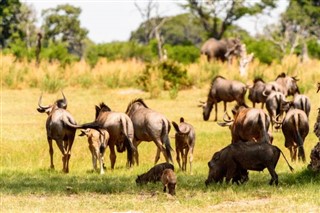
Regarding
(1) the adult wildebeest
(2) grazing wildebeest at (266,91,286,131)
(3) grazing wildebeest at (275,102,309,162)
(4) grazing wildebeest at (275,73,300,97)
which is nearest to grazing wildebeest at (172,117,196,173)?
(3) grazing wildebeest at (275,102,309,162)

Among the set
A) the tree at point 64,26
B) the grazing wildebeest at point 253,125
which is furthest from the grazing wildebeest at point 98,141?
the tree at point 64,26

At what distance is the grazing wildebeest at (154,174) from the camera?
1268cm

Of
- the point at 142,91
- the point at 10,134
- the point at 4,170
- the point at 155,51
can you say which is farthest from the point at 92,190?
the point at 155,51

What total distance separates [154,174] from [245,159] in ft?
5.12

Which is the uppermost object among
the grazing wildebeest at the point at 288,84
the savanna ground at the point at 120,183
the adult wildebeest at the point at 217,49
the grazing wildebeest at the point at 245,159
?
the adult wildebeest at the point at 217,49

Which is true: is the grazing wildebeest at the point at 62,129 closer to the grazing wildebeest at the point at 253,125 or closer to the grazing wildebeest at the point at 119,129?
the grazing wildebeest at the point at 119,129

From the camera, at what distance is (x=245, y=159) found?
12.0m

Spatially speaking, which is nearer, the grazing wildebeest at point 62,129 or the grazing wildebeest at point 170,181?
the grazing wildebeest at point 170,181

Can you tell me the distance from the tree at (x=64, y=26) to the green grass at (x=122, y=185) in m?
57.5

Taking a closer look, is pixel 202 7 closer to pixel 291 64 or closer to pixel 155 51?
pixel 155 51

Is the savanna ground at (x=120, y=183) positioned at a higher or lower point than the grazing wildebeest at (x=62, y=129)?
lower

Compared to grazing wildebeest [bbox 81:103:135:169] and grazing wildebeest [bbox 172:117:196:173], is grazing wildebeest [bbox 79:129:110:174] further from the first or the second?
grazing wildebeest [bbox 172:117:196:173]

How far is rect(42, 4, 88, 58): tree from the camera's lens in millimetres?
79938

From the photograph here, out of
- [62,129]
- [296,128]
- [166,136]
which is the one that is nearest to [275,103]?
[296,128]
